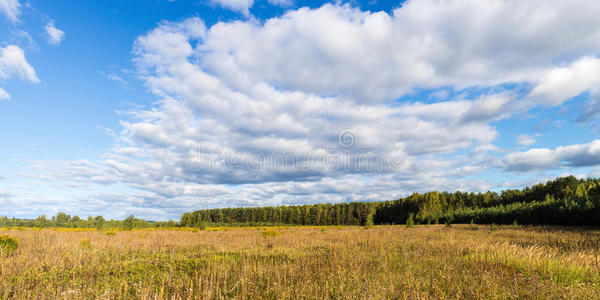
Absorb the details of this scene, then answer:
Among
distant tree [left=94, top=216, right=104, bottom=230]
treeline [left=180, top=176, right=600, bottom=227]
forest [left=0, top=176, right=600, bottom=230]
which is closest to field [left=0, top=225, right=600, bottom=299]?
forest [left=0, top=176, right=600, bottom=230]

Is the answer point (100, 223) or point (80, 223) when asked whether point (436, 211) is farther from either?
point (80, 223)

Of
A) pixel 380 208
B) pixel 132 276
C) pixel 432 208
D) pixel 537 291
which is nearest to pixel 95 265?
pixel 132 276

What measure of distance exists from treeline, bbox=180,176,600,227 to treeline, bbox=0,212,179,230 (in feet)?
26.4

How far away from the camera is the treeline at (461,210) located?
103 feet

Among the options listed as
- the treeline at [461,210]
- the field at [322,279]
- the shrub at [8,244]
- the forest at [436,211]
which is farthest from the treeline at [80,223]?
the field at [322,279]

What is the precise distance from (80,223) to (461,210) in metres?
87.0

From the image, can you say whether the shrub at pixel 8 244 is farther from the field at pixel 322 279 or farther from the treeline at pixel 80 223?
the treeline at pixel 80 223

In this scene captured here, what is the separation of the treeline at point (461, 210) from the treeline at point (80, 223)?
8058mm

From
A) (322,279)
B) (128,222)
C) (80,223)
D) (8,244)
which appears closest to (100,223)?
(128,222)

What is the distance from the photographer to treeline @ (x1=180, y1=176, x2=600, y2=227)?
103ft

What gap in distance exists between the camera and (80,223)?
6175 centimetres

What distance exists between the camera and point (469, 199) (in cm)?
7856

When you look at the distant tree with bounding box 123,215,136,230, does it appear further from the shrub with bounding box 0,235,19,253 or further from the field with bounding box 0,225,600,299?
the field with bounding box 0,225,600,299

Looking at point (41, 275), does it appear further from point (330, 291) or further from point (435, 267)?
point (435, 267)
